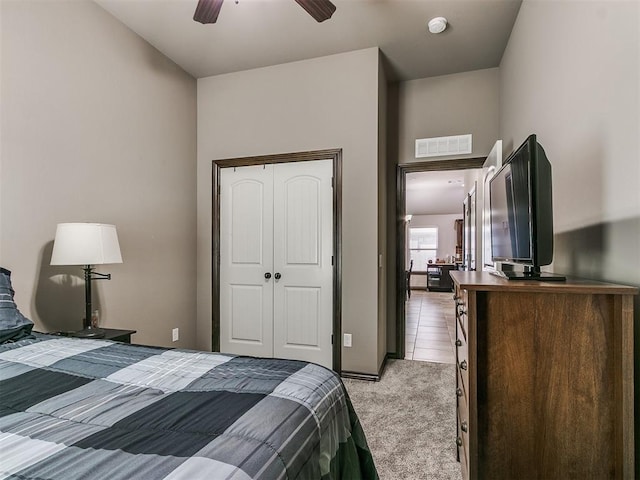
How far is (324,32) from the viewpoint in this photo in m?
2.98

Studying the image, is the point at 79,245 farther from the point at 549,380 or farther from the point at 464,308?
the point at 549,380

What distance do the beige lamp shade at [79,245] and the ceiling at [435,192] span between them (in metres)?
4.73

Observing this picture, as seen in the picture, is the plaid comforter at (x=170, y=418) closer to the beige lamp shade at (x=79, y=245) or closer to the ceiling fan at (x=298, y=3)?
the beige lamp shade at (x=79, y=245)

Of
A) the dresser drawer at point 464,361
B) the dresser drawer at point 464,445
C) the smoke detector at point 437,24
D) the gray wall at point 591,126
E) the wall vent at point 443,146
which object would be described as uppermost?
the smoke detector at point 437,24

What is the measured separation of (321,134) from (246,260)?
1445 mm

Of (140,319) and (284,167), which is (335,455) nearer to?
(140,319)

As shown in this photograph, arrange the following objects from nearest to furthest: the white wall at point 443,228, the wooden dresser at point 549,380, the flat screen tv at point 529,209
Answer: the wooden dresser at point 549,380 → the flat screen tv at point 529,209 → the white wall at point 443,228

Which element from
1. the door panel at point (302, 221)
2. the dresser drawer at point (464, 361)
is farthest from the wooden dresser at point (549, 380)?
the door panel at point (302, 221)

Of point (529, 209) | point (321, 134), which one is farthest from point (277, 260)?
point (529, 209)

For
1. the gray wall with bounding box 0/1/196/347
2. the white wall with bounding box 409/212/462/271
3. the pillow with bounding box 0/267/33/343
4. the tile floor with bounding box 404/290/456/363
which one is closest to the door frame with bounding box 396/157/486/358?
the tile floor with bounding box 404/290/456/363

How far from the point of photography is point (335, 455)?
1.10 metres

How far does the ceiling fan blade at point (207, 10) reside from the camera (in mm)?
1919

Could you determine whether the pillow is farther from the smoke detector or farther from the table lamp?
the smoke detector

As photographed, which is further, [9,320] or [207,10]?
[207,10]
